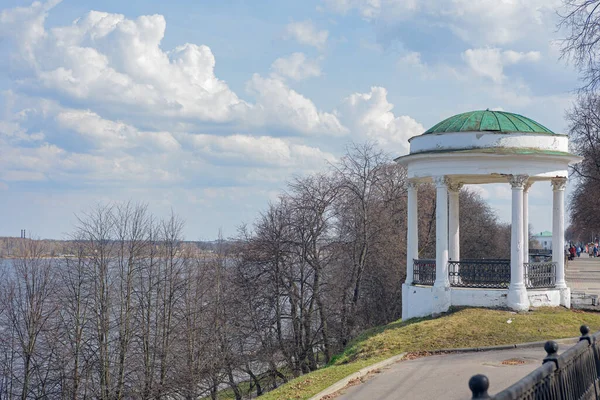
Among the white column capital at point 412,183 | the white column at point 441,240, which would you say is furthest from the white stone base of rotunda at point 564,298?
the white column capital at point 412,183

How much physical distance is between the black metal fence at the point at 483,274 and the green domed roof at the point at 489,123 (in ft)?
12.6

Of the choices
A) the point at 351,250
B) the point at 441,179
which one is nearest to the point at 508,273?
the point at 441,179

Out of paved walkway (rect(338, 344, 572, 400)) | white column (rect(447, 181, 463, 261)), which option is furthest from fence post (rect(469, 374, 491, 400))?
white column (rect(447, 181, 463, 261))

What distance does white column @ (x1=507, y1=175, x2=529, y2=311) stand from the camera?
18.9 m

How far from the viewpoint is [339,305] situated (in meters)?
33.8

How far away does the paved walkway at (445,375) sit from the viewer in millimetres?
11641

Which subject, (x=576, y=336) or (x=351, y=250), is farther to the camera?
(x=351, y=250)

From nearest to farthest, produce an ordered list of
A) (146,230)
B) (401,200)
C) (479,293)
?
(479,293) → (146,230) → (401,200)

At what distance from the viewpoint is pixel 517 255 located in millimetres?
19031

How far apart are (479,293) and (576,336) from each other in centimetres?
361

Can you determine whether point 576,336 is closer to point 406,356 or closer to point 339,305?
point 406,356

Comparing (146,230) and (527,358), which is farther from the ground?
(146,230)

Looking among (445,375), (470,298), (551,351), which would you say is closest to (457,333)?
(470,298)

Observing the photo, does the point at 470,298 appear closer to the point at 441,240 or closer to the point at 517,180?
the point at 441,240
